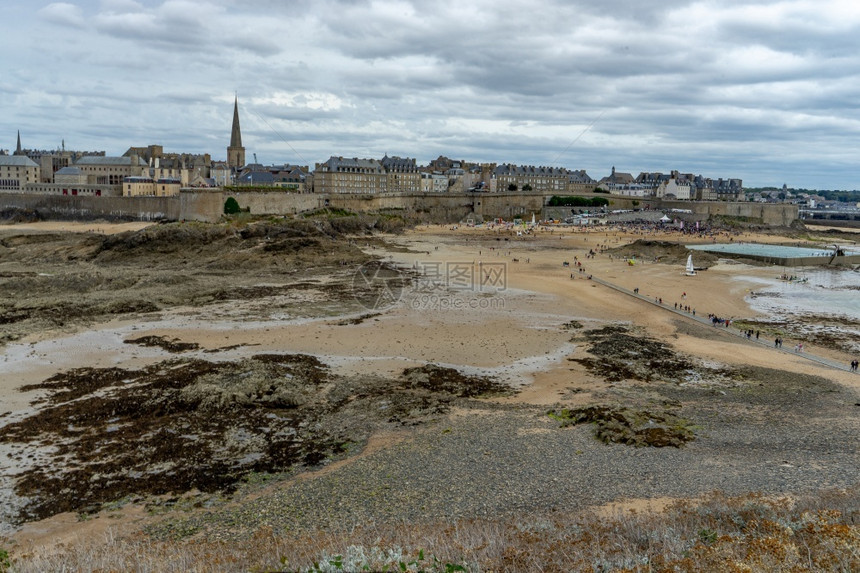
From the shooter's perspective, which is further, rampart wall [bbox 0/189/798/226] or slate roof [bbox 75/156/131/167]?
slate roof [bbox 75/156/131/167]

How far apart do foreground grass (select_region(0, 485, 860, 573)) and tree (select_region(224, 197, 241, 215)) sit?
4664 cm

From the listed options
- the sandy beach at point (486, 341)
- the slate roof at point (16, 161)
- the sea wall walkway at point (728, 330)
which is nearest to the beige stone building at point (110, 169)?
the slate roof at point (16, 161)

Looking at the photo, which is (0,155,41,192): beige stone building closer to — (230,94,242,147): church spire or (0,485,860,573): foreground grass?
(230,94,242,147): church spire

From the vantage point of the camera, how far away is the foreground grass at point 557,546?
592cm

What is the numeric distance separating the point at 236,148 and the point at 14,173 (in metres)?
25.8

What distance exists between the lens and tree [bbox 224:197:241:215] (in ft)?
173

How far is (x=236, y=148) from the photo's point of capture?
82938 mm

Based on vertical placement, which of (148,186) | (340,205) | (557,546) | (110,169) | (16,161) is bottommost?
(557,546)

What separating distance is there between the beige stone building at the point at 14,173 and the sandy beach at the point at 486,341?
50.5m

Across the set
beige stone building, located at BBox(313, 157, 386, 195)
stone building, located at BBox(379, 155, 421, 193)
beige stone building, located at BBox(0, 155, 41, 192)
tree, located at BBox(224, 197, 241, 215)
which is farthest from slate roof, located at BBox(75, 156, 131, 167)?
stone building, located at BBox(379, 155, 421, 193)

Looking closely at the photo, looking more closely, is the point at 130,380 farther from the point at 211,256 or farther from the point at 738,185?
→ the point at 738,185

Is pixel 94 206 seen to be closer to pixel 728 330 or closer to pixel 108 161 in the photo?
pixel 108 161

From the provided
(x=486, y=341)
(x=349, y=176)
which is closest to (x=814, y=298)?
(x=486, y=341)

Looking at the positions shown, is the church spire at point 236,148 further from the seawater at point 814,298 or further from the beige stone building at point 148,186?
the seawater at point 814,298
